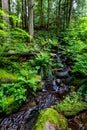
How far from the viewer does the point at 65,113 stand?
19.9 feet

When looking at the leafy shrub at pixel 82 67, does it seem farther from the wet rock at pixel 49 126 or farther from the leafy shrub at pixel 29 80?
the wet rock at pixel 49 126

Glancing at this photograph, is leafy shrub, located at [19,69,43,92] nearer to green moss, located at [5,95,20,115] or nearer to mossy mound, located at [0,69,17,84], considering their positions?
mossy mound, located at [0,69,17,84]

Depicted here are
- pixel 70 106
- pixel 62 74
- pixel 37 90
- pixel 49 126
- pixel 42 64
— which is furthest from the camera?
pixel 62 74

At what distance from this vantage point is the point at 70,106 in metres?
6.37

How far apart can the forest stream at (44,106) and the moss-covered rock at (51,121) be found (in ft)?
1.05

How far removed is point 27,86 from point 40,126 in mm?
2371

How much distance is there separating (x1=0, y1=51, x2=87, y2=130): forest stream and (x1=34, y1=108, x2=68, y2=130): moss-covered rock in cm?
32

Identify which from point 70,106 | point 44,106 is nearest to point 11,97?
point 44,106

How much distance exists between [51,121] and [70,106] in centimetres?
131

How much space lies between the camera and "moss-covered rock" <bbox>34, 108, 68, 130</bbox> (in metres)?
5.09

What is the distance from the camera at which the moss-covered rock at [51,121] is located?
16.7ft

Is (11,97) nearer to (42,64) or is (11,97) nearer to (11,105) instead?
(11,105)

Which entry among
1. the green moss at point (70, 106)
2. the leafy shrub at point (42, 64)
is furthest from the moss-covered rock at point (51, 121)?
the leafy shrub at point (42, 64)

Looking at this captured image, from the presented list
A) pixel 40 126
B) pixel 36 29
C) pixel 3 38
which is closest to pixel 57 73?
pixel 3 38
